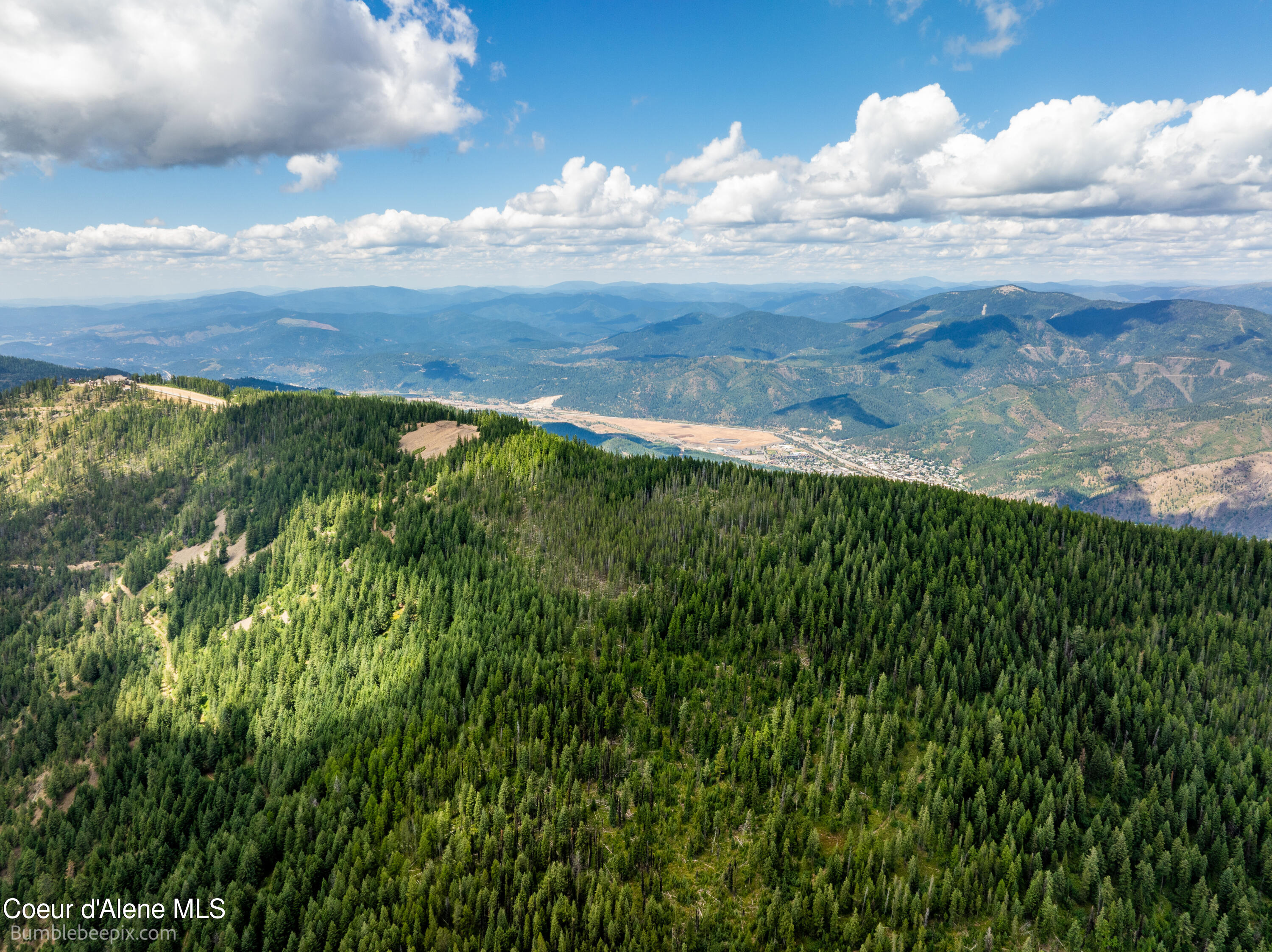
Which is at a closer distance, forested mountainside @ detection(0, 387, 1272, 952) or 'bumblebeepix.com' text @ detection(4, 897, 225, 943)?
forested mountainside @ detection(0, 387, 1272, 952)

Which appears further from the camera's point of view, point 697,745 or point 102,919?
point 697,745

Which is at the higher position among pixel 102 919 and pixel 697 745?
pixel 697 745

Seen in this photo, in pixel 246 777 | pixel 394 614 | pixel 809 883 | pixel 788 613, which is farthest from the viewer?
pixel 394 614

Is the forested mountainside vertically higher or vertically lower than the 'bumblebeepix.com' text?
higher

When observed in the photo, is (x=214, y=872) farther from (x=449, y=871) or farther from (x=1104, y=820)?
(x=1104, y=820)

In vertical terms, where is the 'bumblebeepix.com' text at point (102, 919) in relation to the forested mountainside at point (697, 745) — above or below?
below

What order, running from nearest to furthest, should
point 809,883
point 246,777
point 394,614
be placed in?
point 809,883, point 246,777, point 394,614

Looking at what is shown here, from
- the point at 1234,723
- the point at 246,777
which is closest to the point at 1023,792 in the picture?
the point at 1234,723

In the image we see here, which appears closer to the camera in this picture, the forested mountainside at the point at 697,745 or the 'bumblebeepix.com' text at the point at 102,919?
the forested mountainside at the point at 697,745
